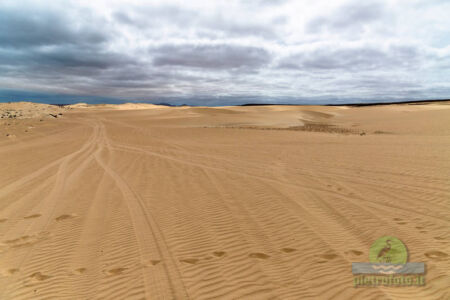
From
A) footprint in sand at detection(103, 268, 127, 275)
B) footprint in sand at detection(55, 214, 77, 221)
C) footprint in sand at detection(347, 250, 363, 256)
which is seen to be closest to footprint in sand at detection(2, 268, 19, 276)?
footprint in sand at detection(103, 268, 127, 275)

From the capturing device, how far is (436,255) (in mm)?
4508

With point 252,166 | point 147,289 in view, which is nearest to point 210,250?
point 147,289

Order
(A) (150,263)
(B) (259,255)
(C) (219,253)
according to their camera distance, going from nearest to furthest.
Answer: (A) (150,263), (B) (259,255), (C) (219,253)

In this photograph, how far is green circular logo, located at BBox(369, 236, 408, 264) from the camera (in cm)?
446

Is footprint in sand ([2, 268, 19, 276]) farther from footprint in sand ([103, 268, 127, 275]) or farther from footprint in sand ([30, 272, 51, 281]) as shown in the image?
footprint in sand ([103, 268, 127, 275])

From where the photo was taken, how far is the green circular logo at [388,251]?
446 centimetres

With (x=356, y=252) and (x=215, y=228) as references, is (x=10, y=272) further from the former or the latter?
(x=356, y=252)

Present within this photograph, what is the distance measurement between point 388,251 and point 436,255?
734 millimetres

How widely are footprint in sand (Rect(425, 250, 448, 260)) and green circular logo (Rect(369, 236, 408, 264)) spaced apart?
1.11 feet

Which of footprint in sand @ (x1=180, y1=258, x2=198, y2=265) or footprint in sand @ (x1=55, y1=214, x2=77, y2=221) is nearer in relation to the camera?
footprint in sand @ (x1=180, y1=258, x2=198, y2=265)

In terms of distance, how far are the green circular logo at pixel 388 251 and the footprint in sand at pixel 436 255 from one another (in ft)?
1.11

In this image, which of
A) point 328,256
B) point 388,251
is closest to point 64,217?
point 328,256

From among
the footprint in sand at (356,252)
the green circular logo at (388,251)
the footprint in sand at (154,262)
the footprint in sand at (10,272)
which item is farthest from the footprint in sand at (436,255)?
the footprint in sand at (10,272)

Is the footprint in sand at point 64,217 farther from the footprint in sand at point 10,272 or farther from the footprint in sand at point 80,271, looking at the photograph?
the footprint in sand at point 80,271
